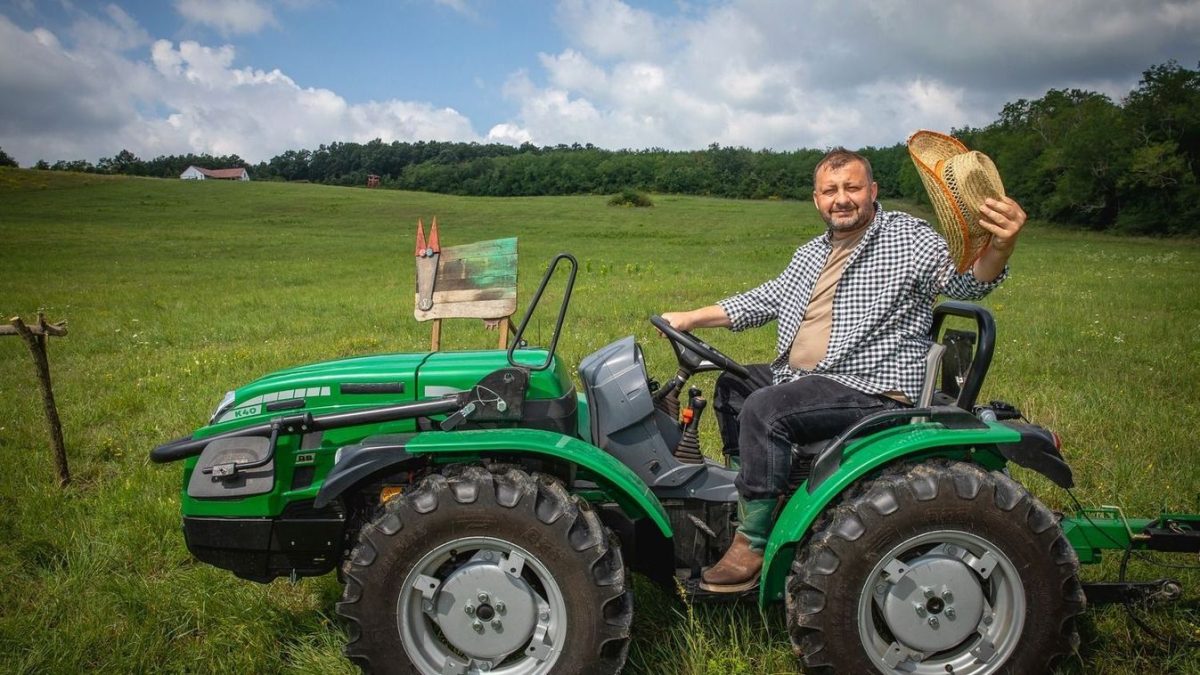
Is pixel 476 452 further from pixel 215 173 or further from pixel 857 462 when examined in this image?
pixel 215 173

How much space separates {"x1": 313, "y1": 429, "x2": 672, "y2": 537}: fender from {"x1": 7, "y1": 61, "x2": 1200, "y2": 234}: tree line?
46.8m

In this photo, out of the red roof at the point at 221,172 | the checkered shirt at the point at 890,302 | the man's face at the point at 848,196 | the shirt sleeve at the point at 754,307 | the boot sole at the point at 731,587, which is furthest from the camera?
the red roof at the point at 221,172

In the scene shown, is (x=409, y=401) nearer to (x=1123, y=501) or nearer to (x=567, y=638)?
(x=567, y=638)

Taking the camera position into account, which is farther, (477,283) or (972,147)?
(972,147)

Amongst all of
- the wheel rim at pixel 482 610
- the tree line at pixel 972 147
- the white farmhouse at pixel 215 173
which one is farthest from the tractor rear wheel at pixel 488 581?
the white farmhouse at pixel 215 173

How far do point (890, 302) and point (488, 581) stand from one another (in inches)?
74.8

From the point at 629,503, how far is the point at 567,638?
1.80 feet

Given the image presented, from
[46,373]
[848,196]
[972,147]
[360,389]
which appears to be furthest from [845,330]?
[972,147]

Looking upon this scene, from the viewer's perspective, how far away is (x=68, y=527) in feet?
14.5

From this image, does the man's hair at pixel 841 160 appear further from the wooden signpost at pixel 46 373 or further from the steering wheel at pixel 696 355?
the wooden signpost at pixel 46 373

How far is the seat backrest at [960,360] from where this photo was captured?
290 centimetres

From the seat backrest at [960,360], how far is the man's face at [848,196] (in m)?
0.54

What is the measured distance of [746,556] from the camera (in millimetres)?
3041

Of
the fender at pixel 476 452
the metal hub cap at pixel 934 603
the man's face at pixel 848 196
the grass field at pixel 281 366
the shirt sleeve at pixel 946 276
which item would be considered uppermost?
the man's face at pixel 848 196
